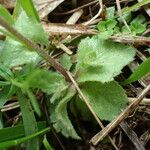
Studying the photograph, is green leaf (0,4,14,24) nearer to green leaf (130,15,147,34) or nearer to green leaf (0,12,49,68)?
green leaf (0,12,49,68)

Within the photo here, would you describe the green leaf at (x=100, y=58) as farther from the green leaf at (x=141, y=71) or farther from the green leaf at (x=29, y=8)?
the green leaf at (x=29, y=8)

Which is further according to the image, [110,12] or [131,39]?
[110,12]

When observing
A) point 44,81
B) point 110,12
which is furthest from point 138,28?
point 44,81

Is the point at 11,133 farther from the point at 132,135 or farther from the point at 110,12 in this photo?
the point at 110,12

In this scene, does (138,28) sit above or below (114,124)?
above

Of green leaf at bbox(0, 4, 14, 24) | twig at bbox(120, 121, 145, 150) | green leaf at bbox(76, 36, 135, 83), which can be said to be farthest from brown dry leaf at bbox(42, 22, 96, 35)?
twig at bbox(120, 121, 145, 150)

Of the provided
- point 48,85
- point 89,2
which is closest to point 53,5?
point 89,2
